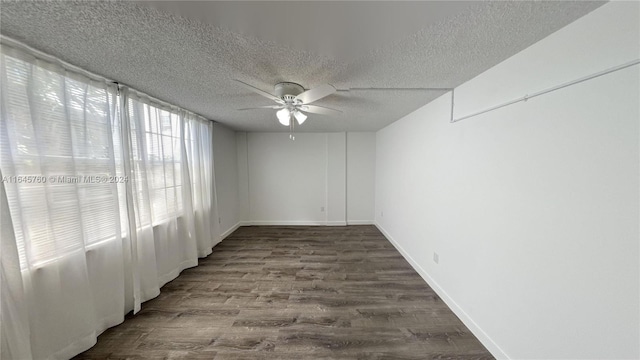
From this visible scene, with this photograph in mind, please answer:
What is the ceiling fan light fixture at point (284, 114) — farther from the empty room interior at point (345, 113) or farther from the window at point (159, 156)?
the window at point (159, 156)

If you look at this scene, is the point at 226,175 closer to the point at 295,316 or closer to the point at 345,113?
the point at 345,113

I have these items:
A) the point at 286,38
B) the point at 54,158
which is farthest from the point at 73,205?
the point at 286,38

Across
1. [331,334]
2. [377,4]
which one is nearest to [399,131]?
[377,4]

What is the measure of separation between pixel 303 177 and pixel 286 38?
11.8ft

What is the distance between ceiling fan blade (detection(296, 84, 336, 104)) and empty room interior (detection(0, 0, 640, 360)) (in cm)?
2

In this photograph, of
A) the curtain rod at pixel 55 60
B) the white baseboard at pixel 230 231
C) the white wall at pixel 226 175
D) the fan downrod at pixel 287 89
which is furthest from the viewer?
the white baseboard at pixel 230 231

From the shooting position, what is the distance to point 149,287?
2127mm

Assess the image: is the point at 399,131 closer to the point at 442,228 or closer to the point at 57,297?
the point at 442,228

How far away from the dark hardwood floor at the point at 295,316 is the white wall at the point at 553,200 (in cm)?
44

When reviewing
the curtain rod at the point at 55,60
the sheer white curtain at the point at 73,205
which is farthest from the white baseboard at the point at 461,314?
the curtain rod at the point at 55,60

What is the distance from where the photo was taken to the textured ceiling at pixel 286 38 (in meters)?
0.95

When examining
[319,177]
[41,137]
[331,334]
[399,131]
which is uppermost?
[399,131]

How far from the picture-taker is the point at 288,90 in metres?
1.76

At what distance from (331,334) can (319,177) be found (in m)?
3.27
